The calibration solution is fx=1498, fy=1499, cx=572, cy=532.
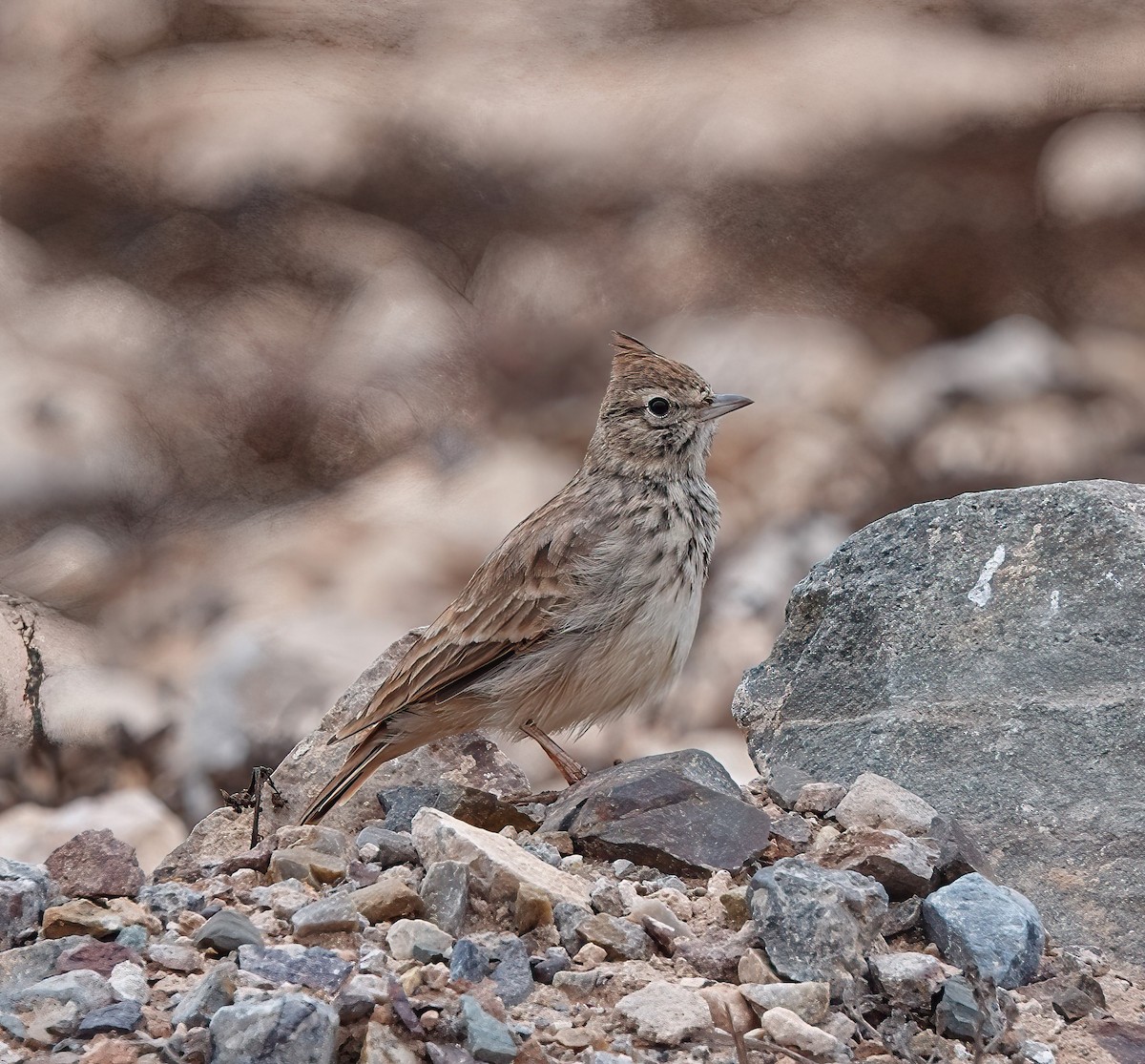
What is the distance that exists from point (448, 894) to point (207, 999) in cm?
53

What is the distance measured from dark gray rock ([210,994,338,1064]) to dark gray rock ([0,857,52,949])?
2.29ft

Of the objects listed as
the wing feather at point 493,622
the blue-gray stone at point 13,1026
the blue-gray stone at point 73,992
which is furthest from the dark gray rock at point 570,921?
the wing feather at point 493,622

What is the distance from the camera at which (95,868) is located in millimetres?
2746

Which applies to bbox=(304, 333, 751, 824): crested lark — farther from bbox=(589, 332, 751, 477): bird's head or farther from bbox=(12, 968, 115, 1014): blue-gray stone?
bbox=(12, 968, 115, 1014): blue-gray stone

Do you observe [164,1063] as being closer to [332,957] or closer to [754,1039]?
[332,957]

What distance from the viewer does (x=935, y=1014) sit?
8.02 feet

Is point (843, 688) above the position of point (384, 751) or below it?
above

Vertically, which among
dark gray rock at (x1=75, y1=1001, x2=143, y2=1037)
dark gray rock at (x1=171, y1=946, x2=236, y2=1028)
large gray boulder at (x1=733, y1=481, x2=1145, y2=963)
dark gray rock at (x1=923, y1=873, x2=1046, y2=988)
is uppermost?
large gray boulder at (x1=733, y1=481, x2=1145, y2=963)

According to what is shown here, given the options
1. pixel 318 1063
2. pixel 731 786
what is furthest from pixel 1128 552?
pixel 318 1063

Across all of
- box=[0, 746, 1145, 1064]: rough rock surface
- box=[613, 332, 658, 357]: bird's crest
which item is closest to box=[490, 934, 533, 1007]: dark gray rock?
box=[0, 746, 1145, 1064]: rough rock surface

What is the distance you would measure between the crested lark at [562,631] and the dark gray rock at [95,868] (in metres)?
1.32

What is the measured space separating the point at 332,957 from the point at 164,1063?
0.34 m

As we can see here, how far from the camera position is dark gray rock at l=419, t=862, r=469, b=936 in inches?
101

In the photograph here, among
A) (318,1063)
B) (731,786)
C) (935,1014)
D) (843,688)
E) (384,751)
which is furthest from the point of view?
(384,751)
